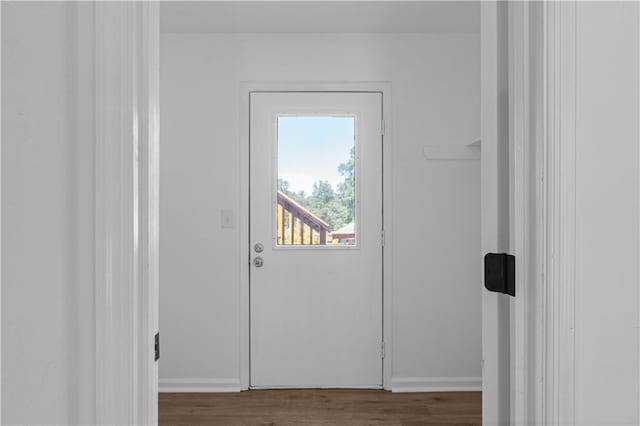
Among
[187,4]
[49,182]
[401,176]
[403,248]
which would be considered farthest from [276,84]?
[49,182]

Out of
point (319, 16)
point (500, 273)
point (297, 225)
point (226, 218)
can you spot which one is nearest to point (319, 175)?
point (297, 225)

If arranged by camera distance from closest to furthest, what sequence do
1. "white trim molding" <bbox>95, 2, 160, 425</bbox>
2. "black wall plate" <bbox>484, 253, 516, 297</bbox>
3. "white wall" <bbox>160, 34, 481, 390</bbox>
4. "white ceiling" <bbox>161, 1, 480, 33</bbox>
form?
"white trim molding" <bbox>95, 2, 160, 425</bbox>, "black wall plate" <bbox>484, 253, 516, 297</bbox>, "white ceiling" <bbox>161, 1, 480, 33</bbox>, "white wall" <bbox>160, 34, 481, 390</bbox>

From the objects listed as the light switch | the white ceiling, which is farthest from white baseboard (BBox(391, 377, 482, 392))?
the white ceiling

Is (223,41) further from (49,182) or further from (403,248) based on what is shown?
(49,182)

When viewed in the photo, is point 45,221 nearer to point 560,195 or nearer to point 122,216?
point 122,216

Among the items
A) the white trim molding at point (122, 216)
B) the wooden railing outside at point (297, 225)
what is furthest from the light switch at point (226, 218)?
the white trim molding at point (122, 216)

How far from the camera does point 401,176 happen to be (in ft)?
10.1

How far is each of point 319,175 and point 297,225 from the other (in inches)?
14.0

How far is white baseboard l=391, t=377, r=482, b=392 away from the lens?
309cm

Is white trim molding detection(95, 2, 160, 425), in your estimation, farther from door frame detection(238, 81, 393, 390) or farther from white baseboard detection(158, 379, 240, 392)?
white baseboard detection(158, 379, 240, 392)

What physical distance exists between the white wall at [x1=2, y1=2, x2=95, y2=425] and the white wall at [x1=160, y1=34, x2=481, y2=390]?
2.31 meters

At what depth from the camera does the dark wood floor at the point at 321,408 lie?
2.67 m

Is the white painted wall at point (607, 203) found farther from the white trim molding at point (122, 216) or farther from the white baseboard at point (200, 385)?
the white baseboard at point (200, 385)

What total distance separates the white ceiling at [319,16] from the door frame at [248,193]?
1.11ft
